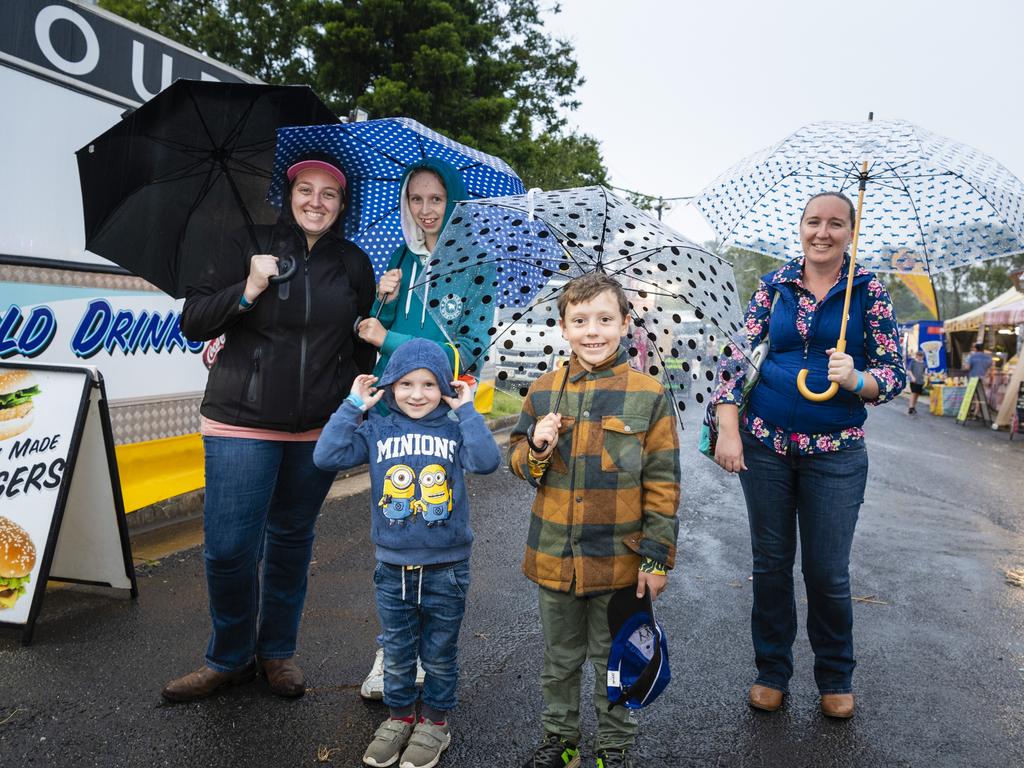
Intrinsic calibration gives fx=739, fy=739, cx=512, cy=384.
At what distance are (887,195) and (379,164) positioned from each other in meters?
2.09

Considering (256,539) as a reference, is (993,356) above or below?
above

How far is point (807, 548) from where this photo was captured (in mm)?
3023

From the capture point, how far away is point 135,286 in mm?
5254

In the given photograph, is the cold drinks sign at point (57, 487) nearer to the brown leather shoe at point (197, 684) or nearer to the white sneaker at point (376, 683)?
the brown leather shoe at point (197, 684)

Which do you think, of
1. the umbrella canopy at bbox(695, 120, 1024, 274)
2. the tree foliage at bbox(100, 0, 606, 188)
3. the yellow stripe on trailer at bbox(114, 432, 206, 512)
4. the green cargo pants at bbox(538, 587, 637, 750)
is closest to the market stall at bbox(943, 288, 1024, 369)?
the tree foliage at bbox(100, 0, 606, 188)

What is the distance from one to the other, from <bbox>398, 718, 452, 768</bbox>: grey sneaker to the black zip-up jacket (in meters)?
1.19

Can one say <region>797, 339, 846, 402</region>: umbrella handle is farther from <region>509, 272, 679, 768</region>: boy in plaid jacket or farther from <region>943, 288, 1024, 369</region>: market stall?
<region>943, 288, 1024, 369</region>: market stall

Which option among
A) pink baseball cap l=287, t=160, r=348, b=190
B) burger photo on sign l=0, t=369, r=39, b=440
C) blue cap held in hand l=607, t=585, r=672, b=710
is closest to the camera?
blue cap held in hand l=607, t=585, r=672, b=710

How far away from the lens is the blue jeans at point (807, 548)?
2930mm

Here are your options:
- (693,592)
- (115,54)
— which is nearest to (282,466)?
(693,592)

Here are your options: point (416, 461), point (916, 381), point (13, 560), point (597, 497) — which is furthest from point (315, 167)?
point (916, 381)

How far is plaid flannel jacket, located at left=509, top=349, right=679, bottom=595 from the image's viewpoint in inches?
98.4

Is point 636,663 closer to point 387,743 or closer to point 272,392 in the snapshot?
point 387,743

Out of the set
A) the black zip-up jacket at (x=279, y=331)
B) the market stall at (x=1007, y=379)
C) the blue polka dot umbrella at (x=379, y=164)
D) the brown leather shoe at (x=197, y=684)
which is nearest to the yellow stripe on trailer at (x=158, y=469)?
the brown leather shoe at (x=197, y=684)
